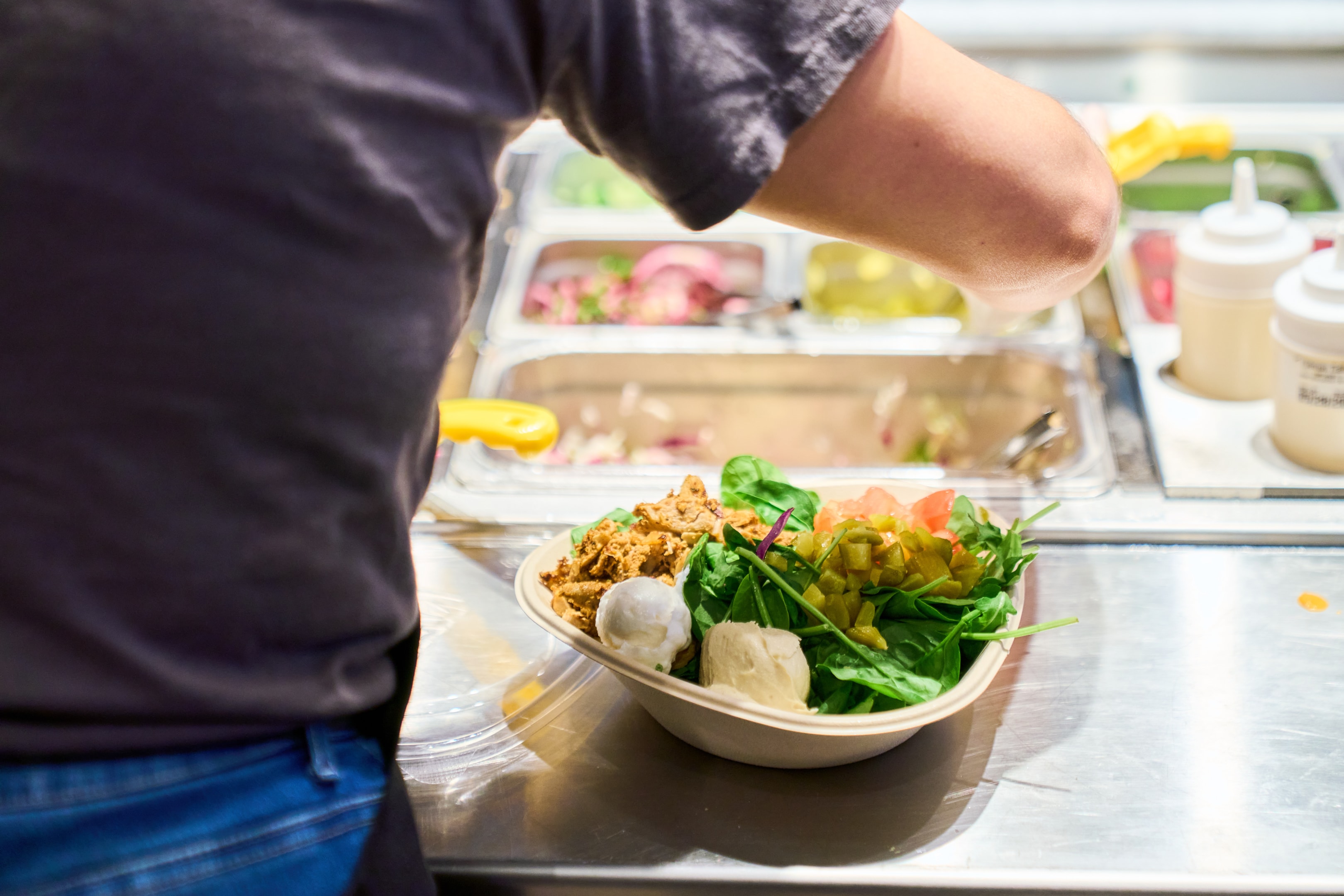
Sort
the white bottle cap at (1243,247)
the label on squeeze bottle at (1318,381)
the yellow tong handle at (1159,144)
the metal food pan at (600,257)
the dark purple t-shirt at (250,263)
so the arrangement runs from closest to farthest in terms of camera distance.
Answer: the dark purple t-shirt at (250,263) < the label on squeeze bottle at (1318,381) < the white bottle cap at (1243,247) < the yellow tong handle at (1159,144) < the metal food pan at (600,257)

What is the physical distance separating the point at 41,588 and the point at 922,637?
2.02 ft

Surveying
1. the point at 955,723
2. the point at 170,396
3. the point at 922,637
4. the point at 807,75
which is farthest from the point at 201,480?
the point at 955,723

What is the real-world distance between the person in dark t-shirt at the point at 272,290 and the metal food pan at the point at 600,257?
0.80m

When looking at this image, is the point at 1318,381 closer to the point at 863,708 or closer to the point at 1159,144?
the point at 1159,144

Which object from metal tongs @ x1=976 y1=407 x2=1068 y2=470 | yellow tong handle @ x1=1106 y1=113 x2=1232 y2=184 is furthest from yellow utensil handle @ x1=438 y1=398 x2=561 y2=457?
yellow tong handle @ x1=1106 y1=113 x2=1232 y2=184

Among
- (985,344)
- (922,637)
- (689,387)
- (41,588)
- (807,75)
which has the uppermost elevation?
(807,75)

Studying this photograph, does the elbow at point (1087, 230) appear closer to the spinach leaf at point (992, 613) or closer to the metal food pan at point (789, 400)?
the spinach leaf at point (992, 613)

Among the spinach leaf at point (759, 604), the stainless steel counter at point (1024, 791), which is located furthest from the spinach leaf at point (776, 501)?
the stainless steel counter at point (1024, 791)

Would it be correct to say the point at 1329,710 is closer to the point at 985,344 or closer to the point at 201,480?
the point at 985,344

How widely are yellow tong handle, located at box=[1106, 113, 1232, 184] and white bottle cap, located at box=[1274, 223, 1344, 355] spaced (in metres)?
0.34

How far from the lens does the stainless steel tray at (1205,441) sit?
121 cm

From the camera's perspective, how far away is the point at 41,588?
628 millimetres

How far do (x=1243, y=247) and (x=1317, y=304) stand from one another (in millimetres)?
166

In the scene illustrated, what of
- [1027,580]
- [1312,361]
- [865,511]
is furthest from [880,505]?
[1312,361]
